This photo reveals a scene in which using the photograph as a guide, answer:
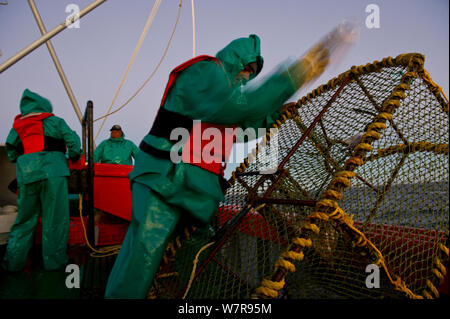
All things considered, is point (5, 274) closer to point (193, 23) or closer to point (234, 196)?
point (234, 196)

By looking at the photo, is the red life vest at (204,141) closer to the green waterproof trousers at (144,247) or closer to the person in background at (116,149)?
the green waterproof trousers at (144,247)

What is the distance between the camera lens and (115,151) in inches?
174

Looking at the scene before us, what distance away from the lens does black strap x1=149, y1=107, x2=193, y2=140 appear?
3.38 ft

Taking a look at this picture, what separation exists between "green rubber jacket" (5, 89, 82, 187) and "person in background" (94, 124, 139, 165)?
75.3 inches

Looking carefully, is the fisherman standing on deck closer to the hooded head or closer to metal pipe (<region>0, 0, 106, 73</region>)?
metal pipe (<region>0, 0, 106, 73</region>)

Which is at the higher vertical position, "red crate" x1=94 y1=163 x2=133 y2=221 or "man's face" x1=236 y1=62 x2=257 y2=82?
"man's face" x1=236 y1=62 x2=257 y2=82

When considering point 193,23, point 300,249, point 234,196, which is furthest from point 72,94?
point 300,249

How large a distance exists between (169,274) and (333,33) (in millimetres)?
1247

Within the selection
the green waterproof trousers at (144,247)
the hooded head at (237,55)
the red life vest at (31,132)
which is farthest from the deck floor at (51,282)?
the hooded head at (237,55)

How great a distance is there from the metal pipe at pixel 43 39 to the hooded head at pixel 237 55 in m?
2.84

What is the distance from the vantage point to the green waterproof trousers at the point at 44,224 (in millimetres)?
2256

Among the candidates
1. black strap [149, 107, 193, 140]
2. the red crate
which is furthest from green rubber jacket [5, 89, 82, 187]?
black strap [149, 107, 193, 140]

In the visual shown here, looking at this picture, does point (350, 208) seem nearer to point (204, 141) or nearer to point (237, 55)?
point (204, 141)

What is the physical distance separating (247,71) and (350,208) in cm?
73
